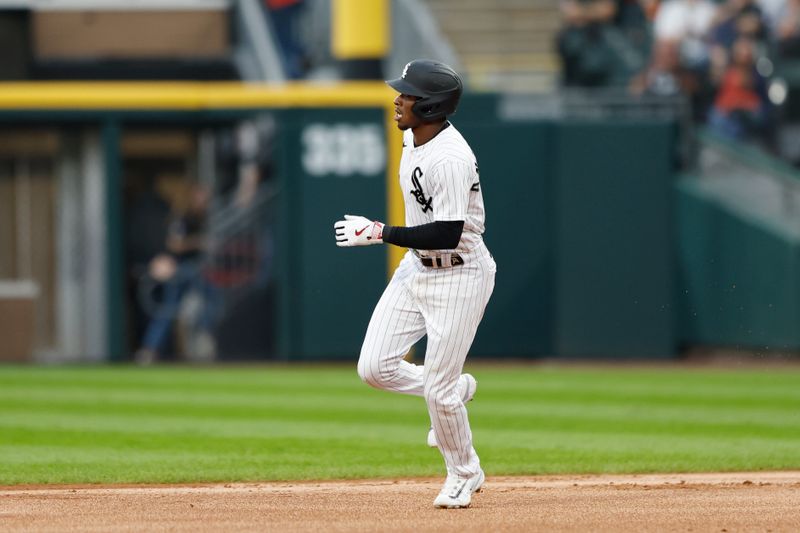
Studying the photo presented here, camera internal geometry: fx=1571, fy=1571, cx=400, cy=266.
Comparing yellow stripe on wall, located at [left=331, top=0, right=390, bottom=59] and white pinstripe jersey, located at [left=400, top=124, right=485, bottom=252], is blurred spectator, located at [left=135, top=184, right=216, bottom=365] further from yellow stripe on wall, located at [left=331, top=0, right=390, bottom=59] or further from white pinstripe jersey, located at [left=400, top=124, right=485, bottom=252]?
white pinstripe jersey, located at [left=400, top=124, right=485, bottom=252]

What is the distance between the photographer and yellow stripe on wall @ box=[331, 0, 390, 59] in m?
17.4

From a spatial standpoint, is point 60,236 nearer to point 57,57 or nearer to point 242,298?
point 242,298

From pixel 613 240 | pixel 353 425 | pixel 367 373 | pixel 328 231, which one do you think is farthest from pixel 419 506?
pixel 613 240

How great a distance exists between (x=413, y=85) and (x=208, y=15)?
1478 centimetres

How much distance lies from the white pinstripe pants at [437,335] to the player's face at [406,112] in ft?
2.03

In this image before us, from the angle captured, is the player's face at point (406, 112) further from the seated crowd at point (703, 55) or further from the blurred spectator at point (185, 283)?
the seated crowd at point (703, 55)

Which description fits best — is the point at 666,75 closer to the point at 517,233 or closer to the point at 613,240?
the point at 613,240

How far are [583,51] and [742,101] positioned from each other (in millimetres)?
1888

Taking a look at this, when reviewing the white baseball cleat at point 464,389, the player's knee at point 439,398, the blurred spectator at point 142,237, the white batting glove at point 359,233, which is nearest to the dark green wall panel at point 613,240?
the blurred spectator at point 142,237

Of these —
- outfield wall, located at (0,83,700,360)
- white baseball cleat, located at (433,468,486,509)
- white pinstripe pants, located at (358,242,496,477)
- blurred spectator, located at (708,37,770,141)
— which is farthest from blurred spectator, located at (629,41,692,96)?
white baseball cleat, located at (433,468,486,509)

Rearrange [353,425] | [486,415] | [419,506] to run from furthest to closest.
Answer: [486,415] → [353,425] → [419,506]

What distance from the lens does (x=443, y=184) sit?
6641 millimetres

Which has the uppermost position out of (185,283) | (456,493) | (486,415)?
(456,493)

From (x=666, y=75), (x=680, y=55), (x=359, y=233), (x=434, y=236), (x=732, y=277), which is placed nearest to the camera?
(x=434, y=236)
